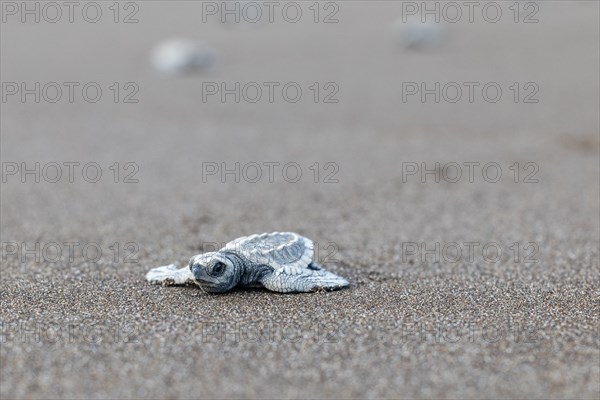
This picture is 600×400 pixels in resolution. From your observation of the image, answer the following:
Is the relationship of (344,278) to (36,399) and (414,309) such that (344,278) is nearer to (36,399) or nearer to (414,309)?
(414,309)

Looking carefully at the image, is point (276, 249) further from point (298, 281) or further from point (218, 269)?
point (218, 269)

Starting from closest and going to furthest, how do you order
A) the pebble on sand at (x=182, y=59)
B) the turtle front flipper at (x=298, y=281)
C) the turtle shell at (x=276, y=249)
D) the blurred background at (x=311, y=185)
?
the blurred background at (x=311, y=185)
the turtle front flipper at (x=298, y=281)
the turtle shell at (x=276, y=249)
the pebble on sand at (x=182, y=59)

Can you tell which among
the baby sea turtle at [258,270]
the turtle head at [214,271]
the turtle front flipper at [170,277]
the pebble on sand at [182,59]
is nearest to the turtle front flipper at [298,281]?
the baby sea turtle at [258,270]

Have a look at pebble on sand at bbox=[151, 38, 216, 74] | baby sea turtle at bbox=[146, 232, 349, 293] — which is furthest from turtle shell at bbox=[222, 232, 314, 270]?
pebble on sand at bbox=[151, 38, 216, 74]

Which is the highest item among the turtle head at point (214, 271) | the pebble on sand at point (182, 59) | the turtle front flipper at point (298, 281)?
the pebble on sand at point (182, 59)

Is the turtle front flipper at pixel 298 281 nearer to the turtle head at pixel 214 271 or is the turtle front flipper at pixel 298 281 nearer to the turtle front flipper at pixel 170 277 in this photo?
the turtle head at pixel 214 271

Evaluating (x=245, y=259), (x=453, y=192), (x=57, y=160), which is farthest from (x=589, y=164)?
(x=57, y=160)
